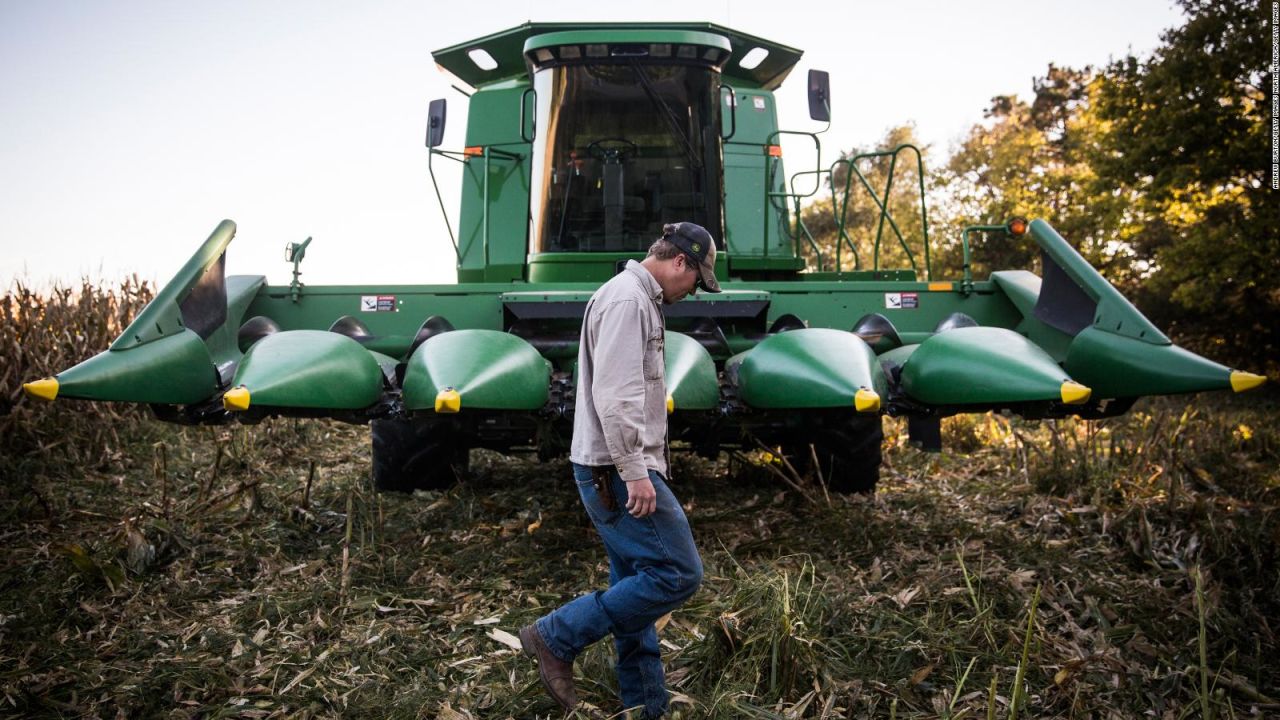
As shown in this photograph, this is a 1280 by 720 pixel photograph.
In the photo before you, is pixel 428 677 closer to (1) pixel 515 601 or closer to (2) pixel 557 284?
(1) pixel 515 601

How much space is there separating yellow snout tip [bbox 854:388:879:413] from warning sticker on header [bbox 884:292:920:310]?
1.96 meters

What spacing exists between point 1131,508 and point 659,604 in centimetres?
331

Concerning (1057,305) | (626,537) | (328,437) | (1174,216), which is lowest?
(328,437)

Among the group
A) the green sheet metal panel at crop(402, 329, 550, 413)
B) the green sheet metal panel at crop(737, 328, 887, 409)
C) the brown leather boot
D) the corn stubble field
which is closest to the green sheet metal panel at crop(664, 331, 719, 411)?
the green sheet metal panel at crop(737, 328, 887, 409)

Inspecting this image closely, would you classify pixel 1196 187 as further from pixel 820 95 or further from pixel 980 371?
pixel 980 371

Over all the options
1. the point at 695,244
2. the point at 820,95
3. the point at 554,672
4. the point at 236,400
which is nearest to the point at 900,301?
the point at 820,95

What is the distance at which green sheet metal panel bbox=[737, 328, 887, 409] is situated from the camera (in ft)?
13.3

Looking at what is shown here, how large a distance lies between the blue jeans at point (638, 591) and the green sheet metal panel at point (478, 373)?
1.11 meters

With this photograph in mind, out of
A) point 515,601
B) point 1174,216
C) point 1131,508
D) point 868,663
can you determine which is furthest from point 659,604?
point 1174,216

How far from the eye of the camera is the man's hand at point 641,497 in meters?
2.77

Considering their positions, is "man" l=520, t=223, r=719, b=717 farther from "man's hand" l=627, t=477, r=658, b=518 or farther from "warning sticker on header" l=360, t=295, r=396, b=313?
"warning sticker on header" l=360, t=295, r=396, b=313

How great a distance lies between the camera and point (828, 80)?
20.7 ft

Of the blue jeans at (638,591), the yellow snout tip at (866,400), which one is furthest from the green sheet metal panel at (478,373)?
the yellow snout tip at (866,400)

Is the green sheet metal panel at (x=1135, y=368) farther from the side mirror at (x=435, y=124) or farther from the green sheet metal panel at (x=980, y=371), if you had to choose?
the side mirror at (x=435, y=124)
